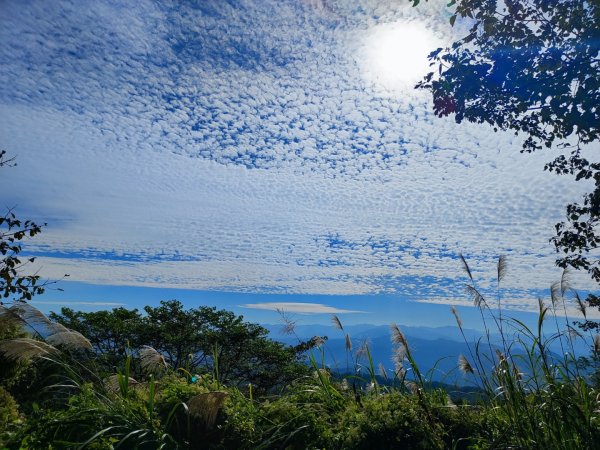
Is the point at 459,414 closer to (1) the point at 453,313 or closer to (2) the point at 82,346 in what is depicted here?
(1) the point at 453,313

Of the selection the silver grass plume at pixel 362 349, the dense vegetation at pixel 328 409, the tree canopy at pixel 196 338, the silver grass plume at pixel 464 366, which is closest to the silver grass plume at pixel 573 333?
the dense vegetation at pixel 328 409

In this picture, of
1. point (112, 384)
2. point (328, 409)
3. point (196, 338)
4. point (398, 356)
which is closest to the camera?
point (112, 384)

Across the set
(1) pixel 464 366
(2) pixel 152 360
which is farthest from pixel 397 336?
(2) pixel 152 360

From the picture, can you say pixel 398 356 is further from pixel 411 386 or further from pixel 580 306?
pixel 580 306

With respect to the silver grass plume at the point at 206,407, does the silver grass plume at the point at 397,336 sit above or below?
above

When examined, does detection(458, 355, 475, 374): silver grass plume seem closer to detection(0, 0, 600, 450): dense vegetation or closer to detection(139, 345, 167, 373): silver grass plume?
detection(0, 0, 600, 450): dense vegetation

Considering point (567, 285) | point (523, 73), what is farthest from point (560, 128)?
point (567, 285)

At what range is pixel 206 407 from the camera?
445 centimetres

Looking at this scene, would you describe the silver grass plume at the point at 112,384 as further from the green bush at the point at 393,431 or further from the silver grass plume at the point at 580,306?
the silver grass plume at the point at 580,306

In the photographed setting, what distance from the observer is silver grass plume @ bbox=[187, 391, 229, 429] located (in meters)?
4.42

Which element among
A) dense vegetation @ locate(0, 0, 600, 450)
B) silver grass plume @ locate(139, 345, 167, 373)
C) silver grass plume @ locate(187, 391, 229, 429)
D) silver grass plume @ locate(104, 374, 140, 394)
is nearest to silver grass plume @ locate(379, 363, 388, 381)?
dense vegetation @ locate(0, 0, 600, 450)

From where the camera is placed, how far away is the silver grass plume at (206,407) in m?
4.42

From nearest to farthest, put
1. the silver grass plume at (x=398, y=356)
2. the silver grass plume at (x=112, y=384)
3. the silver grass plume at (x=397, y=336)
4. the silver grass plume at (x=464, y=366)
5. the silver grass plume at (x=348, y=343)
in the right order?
the silver grass plume at (x=112, y=384) → the silver grass plume at (x=464, y=366) → the silver grass plume at (x=397, y=336) → the silver grass plume at (x=398, y=356) → the silver grass plume at (x=348, y=343)

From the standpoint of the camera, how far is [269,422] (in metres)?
4.85
